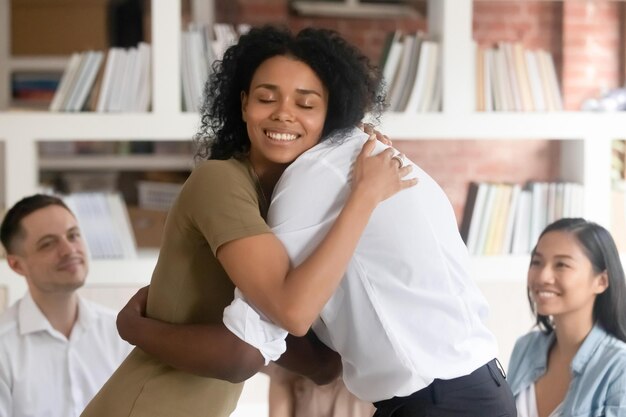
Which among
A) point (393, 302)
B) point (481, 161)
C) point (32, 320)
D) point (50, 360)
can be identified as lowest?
point (50, 360)

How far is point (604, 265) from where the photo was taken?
298cm

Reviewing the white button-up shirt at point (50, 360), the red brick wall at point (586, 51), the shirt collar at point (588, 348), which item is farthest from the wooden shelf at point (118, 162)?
the shirt collar at point (588, 348)

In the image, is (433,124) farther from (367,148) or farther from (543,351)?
(367,148)

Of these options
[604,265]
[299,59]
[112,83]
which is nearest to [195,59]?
[112,83]

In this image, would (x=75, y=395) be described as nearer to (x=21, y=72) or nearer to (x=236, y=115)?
(x=236, y=115)

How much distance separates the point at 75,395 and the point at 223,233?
4.98 feet

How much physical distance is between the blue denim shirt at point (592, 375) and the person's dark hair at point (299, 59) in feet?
3.87

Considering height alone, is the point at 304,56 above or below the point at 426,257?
above

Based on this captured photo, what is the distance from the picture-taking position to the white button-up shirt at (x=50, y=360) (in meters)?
2.88

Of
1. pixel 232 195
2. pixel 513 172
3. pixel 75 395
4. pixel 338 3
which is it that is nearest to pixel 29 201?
pixel 75 395

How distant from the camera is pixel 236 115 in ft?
6.07

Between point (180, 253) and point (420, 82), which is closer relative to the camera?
point (180, 253)

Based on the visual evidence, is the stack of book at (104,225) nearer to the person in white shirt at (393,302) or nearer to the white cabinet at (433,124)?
the white cabinet at (433,124)

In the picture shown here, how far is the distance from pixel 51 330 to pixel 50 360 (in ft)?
0.28
